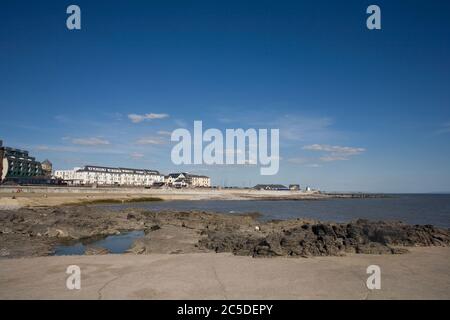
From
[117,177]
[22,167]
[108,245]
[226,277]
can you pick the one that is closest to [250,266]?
[226,277]

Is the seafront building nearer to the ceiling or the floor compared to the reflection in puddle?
nearer to the ceiling

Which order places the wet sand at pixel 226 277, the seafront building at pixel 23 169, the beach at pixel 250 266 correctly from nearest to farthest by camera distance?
1. the wet sand at pixel 226 277
2. the beach at pixel 250 266
3. the seafront building at pixel 23 169

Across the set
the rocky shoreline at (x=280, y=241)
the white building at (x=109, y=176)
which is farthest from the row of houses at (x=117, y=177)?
the rocky shoreline at (x=280, y=241)

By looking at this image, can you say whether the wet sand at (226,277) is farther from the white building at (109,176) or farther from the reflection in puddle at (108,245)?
the white building at (109,176)

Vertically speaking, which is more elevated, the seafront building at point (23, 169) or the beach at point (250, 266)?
the seafront building at point (23, 169)

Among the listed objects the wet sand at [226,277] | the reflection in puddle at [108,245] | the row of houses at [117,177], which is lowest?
the reflection in puddle at [108,245]

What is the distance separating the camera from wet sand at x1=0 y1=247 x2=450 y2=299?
29.4ft

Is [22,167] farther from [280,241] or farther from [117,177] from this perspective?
[280,241]

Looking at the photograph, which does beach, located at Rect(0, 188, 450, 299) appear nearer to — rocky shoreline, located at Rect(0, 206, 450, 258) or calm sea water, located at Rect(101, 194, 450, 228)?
rocky shoreline, located at Rect(0, 206, 450, 258)

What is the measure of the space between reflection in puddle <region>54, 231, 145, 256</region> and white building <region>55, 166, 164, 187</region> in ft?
457

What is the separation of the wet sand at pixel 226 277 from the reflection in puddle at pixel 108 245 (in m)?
4.66

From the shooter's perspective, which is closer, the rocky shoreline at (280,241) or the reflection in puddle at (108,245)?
the rocky shoreline at (280,241)

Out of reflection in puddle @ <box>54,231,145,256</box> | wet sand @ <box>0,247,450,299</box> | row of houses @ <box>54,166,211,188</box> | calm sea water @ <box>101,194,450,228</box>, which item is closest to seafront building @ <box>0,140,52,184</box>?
row of houses @ <box>54,166,211,188</box>

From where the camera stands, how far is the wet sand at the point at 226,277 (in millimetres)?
8961
